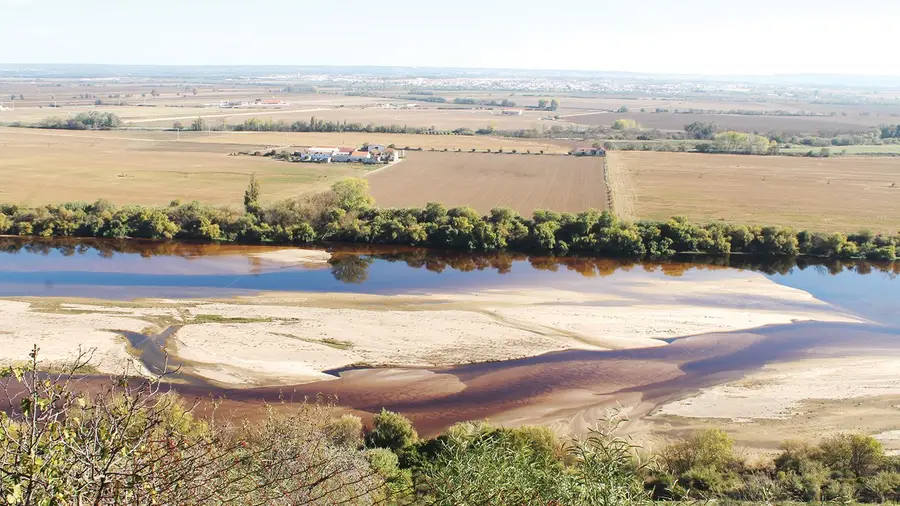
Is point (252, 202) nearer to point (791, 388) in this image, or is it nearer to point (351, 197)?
point (351, 197)

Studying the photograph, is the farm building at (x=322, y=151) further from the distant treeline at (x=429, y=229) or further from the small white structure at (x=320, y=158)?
the distant treeline at (x=429, y=229)

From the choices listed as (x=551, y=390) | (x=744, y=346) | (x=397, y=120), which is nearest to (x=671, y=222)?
(x=744, y=346)

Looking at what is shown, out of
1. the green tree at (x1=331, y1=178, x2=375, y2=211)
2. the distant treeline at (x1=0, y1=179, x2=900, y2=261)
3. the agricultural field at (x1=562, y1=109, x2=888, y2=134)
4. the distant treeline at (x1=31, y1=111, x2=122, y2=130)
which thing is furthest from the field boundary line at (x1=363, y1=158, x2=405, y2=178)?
the agricultural field at (x1=562, y1=109, x2=888, y2=134)

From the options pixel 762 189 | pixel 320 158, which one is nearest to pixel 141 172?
pixel 320 158

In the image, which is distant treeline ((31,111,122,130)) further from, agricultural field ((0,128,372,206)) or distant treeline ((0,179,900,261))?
distant treeline ((0,179,900,261))

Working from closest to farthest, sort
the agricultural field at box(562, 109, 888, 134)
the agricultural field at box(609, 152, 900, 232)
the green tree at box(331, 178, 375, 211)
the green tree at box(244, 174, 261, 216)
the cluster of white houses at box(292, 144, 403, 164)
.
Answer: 1. the green tree at box(244, 174, 261, 216)
2. the green tree at box(331, 178, 375, 211)
3. the agricultural field at box(609, 152, 900, 232)
4. the cluster of white houses at box(292, 144, 403, 164)
5. the agricultural field at box(562, 109, 888, 134)
